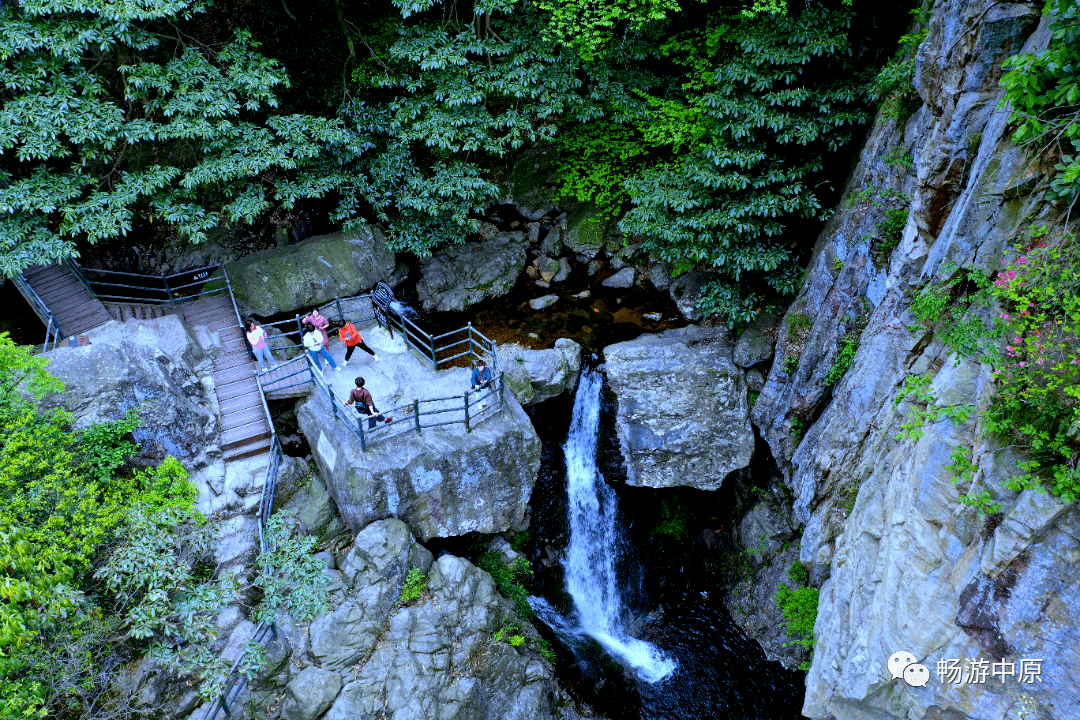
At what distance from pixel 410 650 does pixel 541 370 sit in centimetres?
689

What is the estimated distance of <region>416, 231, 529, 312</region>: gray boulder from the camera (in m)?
17.7

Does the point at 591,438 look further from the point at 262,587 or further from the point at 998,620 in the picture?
the point at 998,620

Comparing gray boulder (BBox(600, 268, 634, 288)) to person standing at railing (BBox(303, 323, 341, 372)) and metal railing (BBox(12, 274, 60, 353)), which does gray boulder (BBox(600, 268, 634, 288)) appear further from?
metal railing (BBox(12, 274, 60, 353))

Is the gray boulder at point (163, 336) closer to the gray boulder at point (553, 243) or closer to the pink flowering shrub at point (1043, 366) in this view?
the gray boulder at point (553, 243)

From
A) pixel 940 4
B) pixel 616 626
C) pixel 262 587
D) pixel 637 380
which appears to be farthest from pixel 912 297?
pixel 262 587

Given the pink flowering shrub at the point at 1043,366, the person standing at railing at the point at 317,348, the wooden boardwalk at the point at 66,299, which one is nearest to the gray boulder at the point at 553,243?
the person standing at railing at the point at 317,348

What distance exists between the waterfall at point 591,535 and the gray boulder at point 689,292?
3.32 m

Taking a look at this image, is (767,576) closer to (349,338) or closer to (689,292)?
(689,292)

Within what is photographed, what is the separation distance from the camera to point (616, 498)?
15109 mm

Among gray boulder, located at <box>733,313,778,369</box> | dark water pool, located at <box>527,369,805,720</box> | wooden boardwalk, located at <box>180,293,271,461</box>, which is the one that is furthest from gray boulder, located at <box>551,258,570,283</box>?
wooden boardwalk, located at <box>180,293,271,461</box>

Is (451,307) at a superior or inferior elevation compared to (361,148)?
inferior

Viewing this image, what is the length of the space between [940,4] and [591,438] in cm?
1075

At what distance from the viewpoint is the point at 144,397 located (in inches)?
460

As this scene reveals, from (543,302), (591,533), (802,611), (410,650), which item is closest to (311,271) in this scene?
(543,302)
